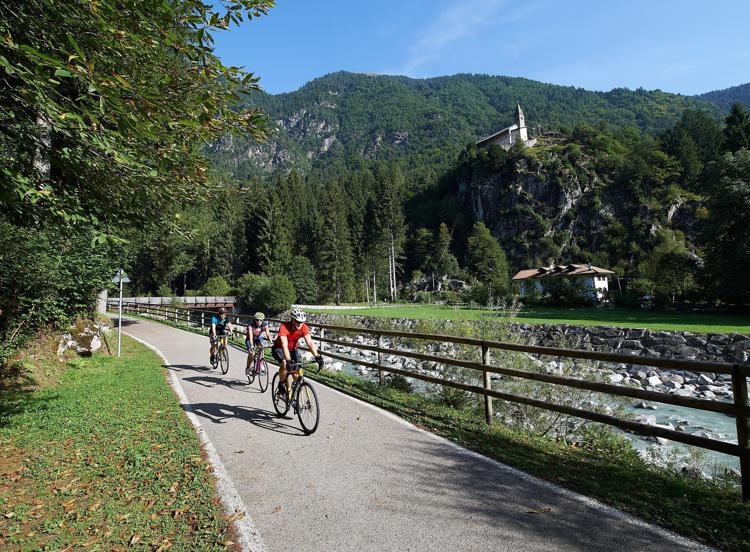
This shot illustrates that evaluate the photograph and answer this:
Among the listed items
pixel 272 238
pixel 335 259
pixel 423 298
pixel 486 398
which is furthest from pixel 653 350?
pixel 272 238

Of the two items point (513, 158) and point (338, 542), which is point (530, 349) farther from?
point (513, 158)

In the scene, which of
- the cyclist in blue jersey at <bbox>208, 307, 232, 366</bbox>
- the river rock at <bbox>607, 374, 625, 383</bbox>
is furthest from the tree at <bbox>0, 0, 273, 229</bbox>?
the river rock at <bbox>607, 374, 625, 383</bbox>

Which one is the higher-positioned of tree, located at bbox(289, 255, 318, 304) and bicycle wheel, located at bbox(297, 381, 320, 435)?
tree, located at bbox(289, 255, 318, 304)

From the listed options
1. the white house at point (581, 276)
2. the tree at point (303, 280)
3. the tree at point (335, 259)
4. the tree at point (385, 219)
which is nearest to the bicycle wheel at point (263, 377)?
the white house at point (581, 276)

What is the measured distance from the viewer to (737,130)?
56.7 meters

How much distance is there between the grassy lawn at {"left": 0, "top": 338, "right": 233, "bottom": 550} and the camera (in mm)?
3791

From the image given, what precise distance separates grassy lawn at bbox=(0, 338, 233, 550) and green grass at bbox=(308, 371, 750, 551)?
3.51 meters

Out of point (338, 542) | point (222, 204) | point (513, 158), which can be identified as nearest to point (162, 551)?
point (338, 542)

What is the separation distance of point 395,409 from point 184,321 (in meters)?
28.2

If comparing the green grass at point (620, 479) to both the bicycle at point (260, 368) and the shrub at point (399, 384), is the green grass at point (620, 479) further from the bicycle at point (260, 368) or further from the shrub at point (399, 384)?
the bicycle at point (260, 368)

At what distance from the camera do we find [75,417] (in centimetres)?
767

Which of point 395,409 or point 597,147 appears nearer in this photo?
point 395,409

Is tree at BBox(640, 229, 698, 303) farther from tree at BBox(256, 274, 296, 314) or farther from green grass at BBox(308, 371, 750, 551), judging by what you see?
tree at BBox(256, 274, 296, 314)

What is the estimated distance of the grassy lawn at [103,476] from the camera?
3791 mm
